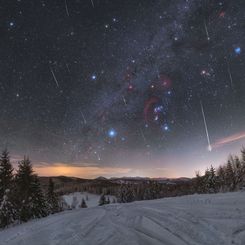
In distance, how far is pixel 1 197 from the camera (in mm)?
29281

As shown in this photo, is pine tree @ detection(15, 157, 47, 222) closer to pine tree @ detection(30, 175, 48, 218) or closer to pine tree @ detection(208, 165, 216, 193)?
pine tree @ detection(30, 175, 48, 218)

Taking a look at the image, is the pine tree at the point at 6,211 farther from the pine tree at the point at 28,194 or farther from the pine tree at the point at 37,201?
the pine tree at the point at 37,201

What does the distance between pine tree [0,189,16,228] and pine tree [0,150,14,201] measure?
1782 millimetres

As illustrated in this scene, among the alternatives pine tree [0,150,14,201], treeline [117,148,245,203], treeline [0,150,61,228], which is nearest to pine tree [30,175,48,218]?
treeline [0,150,61,228]

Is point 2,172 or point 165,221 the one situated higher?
point 2,172

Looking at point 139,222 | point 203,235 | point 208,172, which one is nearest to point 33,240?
point 139,222

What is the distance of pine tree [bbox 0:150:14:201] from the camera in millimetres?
30078

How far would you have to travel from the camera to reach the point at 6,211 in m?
27.4

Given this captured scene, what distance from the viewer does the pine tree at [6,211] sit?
27.2 metres

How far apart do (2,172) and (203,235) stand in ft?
96.0

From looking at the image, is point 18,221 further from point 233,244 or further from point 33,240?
point 233,244

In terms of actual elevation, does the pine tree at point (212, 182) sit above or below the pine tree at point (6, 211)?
above

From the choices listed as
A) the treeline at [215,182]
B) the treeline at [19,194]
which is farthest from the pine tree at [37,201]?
the treeline at [215,182]

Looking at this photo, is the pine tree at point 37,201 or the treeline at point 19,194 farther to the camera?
the pine tree at point 37,201
